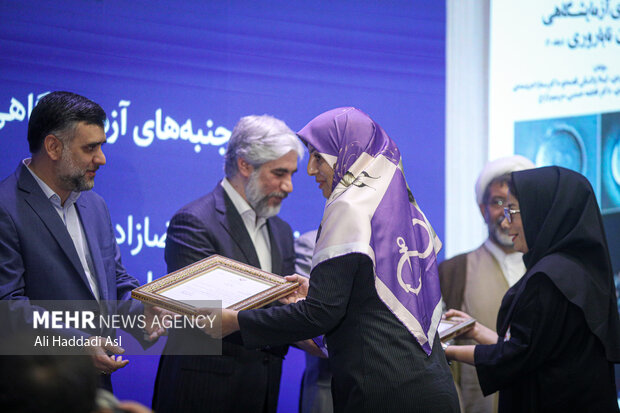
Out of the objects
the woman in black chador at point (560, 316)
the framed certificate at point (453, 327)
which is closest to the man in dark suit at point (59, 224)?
the framed certificate at point (453, 327)

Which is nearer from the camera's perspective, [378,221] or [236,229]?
[378,221]

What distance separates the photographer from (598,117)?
5.32 m

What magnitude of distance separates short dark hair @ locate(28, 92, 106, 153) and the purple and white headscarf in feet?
3.23

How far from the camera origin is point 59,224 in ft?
9.09

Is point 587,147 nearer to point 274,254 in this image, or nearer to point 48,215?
point 274,254

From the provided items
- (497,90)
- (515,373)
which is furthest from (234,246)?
(497,90)

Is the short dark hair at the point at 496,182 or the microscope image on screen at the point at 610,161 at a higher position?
the microscope image on screen at the point at 610,161

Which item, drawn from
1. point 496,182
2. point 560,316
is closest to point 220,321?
point 560,316

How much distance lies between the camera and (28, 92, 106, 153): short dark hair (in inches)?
111

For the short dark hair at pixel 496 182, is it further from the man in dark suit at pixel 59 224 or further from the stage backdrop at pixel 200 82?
the man in dark suit at pixel 59 224

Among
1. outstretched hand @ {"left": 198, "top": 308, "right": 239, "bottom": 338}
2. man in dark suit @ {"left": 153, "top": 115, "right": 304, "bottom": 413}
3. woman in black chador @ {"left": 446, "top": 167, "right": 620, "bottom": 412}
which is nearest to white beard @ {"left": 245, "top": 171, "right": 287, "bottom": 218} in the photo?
man in dark suit @ {"left": 153, "top": 115, "right": 304, "bottom": 413}

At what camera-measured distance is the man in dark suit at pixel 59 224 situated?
8.55 ft

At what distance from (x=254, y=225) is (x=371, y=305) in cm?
117

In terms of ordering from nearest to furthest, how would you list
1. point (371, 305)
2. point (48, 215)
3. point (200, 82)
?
point (371, 305)
point (48, 215)
point (200, 82)
